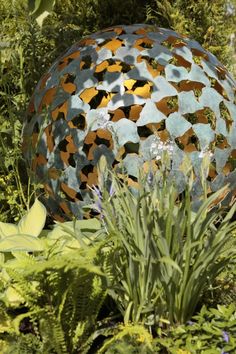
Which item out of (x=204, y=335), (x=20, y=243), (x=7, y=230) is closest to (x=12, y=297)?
(x=20, y=243)

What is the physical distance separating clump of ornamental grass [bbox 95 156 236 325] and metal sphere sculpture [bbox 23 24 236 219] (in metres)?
0.56

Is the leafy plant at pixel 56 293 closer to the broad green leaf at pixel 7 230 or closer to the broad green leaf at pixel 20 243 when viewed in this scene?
the broad green leaf at pixel 20 243

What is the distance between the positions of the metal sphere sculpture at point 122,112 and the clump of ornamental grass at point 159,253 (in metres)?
0.56

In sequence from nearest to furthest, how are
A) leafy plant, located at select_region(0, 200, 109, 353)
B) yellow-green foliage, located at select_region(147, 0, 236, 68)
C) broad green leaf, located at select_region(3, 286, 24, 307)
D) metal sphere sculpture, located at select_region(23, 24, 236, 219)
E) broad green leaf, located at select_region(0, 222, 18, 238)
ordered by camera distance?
leafy plant, located at select_region(0, 200, 109, 353)
broad green leaf, located at select_region(3, 286, 24, 307)
broad green leaf, located at select_region(0, 222, 18, 238)
metal sphere sculpture, located at select_region(23, 24, 236, 219)
yellow-green foliage, located at select_region(147, 0, 236, 68)

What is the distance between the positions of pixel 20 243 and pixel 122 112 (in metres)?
0.91

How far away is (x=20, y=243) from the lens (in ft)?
7.79

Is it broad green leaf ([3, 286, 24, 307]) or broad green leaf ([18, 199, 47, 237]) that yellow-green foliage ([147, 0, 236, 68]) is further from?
broad green leaf ([3, 286, 24, 307])

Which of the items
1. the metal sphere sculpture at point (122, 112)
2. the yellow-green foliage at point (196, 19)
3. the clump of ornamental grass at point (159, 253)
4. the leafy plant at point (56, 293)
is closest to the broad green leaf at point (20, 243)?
the leafy plant at point (56, 293)

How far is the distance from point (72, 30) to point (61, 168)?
1938 millimetres

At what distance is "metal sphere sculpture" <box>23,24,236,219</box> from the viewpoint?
2.80 metres

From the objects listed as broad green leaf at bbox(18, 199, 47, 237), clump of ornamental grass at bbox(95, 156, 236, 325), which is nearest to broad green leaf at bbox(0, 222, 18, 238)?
broad green leaf at bbox(18, 199, 47, 237)

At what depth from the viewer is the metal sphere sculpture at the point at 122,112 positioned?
2.80m

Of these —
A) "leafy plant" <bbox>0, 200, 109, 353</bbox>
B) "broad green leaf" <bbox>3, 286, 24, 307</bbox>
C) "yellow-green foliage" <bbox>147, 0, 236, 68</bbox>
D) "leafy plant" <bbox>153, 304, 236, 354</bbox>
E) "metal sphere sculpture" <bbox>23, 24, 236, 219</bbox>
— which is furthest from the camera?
"yellow-green foliage" <bbox>147, 0, 236, 68</bbox>

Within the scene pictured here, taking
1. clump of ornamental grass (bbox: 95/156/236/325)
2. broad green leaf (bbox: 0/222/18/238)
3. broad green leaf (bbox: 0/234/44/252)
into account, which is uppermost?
clump of ornamental grass (bbox: 95/156/236/325)
